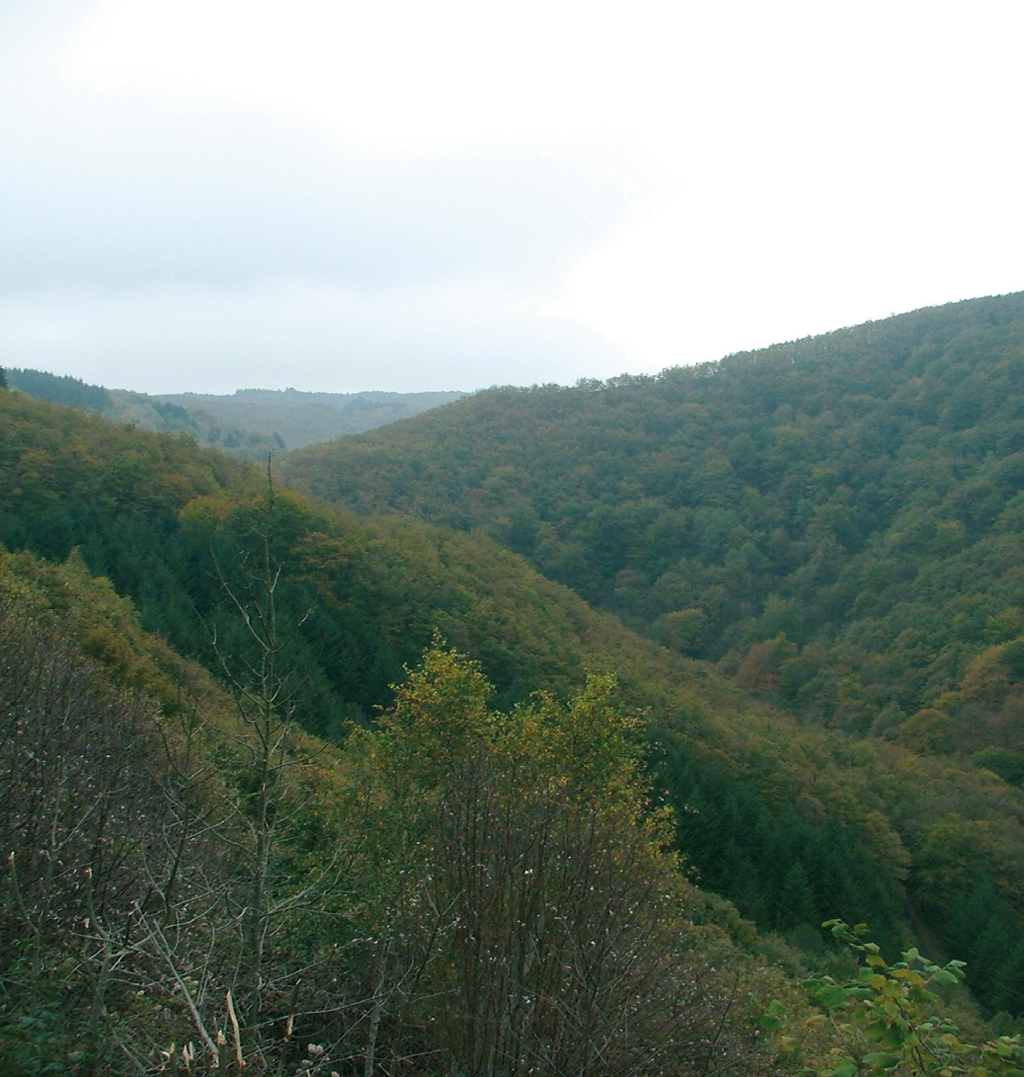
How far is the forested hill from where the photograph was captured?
57031 mm

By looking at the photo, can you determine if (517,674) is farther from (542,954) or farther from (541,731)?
(542,954)

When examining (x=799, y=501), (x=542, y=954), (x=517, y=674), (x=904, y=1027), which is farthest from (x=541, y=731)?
(x=799, y=501)

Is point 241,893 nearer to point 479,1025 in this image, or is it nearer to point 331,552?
point 479,1025

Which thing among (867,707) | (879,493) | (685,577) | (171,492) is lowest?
(867,707)

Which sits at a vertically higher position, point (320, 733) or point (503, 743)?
point (503, 743)

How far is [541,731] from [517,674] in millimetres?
21308

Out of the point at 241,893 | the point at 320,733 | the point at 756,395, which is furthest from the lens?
the point at 756,395

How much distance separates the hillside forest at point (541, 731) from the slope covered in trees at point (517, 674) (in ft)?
0.73

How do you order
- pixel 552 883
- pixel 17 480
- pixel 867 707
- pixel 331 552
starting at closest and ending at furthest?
1. pixel 552 883
2. pixel 17 480
3. pixel 331 552
4. pixel 867 707

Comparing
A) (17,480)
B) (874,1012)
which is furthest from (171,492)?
(874,1012)

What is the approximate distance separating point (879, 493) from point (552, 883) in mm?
80209

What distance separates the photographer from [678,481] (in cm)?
9100

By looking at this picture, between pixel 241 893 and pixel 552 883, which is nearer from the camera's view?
pixel 552 883

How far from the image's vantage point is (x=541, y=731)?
58.5 ft
